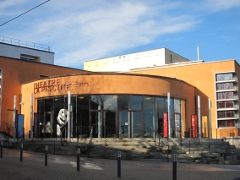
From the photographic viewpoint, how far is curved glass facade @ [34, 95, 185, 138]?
27.2m

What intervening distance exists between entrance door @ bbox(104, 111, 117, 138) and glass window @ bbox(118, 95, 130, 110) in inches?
33.7

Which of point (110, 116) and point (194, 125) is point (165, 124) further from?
point (110, 116)

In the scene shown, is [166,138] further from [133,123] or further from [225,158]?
[225,158]

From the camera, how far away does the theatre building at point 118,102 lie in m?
27.4

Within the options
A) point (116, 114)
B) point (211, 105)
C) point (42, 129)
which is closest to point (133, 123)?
point (116, 114)

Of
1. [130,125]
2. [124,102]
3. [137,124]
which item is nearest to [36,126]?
[124,102]

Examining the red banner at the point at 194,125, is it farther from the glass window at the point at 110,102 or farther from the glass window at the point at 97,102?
the glass window at the point at 97,102

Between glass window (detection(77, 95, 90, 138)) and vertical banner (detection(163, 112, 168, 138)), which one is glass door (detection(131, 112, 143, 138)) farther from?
glass window (detection(77, 95, 90, 138))

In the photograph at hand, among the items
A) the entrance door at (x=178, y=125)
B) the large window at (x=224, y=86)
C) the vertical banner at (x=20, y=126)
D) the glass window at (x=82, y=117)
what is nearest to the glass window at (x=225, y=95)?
the large window at (x=224, y=86)

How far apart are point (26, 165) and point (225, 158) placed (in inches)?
504

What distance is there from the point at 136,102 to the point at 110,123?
9.07 ft

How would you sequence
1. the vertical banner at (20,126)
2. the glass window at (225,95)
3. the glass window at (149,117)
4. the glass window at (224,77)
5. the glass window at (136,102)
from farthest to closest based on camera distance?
the glass window at (224,77), the glass window at (225,95), the vertical banner at (20,126), the glass window at (149,117), the glass window at (136,102)

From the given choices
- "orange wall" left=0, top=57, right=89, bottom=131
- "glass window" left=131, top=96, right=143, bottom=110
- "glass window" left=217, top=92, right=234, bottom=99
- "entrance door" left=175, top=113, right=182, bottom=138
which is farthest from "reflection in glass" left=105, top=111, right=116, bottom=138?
"glass window" left=217, top=92, right=234, bottom=99

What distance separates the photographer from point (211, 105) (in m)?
34.4
